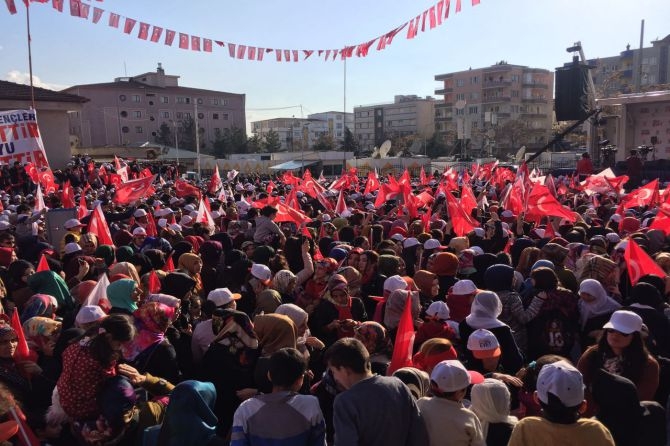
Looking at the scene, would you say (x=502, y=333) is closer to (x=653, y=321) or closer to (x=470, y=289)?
(x=470, y=289)

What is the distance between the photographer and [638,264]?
18.2ft

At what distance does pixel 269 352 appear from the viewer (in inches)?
137

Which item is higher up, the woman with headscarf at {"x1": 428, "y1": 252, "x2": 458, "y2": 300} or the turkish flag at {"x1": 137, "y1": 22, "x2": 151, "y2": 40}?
the turkish flag at {"x1": 137, "y1": 22, "x2": 151, "y2": 40}

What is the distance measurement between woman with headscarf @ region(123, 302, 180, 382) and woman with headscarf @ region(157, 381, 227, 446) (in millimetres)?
882

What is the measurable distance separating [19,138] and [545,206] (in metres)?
10.2

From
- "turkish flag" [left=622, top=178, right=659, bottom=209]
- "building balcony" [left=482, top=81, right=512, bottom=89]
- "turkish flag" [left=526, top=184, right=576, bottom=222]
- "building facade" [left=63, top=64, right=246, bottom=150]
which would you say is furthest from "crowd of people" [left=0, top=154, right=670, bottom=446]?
"building balcony" [left=482, top=81, right=512, bottom=89]

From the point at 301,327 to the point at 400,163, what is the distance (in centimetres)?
3641

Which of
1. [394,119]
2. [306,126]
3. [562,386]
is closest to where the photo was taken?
[562,386]

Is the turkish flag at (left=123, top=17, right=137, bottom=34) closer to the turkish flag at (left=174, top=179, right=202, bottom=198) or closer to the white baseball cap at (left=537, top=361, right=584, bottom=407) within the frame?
the turkish flag at (left=174, top=179, right=202, bottom=198)

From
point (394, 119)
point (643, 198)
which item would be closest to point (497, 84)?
point (394, 119)

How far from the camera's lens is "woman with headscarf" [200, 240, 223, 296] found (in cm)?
638

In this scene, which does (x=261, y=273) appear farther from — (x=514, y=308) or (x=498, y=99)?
(x=498, y=99)

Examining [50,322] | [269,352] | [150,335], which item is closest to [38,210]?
[50,322]

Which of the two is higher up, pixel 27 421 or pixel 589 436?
pixel 589 436
